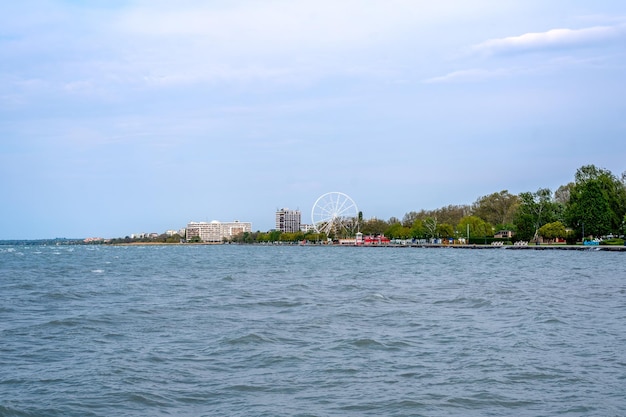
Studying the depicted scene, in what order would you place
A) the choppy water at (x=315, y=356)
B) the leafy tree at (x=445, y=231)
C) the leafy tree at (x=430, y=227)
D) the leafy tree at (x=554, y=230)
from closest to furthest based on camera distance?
the choppy water at (x=315, y=356) < the leafy tree at (x=554, y=230) < the leafy tree at (x=445, y=231) < the leafy tree at (x=430, y=227)

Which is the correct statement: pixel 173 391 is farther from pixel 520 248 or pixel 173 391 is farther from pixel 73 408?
pixel 520 248

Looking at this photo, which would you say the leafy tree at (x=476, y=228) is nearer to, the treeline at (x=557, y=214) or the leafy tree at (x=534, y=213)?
the treeline at (x=557, y=214)

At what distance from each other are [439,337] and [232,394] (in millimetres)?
7186

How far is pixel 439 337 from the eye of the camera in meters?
17.0

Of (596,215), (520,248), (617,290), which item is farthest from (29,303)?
(520,248)

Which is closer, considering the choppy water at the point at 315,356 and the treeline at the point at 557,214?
the choppy water at the point at 315,356

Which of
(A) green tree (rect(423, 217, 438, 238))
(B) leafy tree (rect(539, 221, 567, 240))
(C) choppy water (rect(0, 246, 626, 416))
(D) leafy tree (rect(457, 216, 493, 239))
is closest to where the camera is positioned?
(C) choppy water (rect(0, 246, 626, 416))

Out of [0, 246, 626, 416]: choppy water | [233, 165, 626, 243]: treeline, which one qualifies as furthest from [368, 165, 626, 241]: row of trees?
[0, 246, 626, 416]: choppy water

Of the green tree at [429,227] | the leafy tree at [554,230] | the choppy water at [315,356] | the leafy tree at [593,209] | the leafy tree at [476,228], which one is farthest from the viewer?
the green tree at [429,227]

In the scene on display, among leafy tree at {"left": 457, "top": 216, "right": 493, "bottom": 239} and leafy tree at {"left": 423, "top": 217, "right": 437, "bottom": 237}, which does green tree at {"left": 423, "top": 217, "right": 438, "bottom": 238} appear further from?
leafy tree at {"left": 457, "top": 216, "right": 493, "bottom": 239}

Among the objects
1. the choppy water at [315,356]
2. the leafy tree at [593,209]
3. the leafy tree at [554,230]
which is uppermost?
the leafy tree at [593,209]

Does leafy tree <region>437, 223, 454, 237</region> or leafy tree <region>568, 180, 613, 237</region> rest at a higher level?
leafy tree <region>568, 180, 613, 237</region>

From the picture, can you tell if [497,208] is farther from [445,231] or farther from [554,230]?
[554,230]

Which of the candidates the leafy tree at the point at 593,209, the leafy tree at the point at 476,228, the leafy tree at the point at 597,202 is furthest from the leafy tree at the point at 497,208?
the leafy tree at the point at 593,209
